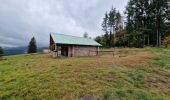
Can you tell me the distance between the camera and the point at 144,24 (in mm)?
41281

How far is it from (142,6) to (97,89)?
3906 cm

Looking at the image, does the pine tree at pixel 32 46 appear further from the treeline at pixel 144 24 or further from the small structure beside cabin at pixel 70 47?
the small structure beside cabin at pixel 70 47

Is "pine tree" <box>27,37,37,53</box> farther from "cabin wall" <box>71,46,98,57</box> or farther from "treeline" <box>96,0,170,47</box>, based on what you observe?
"cabin wall" <box>71,46,98,57</box>

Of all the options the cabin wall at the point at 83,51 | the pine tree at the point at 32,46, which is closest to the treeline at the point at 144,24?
the cabin wall at the point at 83,51

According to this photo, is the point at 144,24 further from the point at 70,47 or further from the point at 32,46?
the point at 32,46

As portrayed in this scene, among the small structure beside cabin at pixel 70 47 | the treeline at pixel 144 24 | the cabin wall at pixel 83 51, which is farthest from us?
the treeline at pixel 144 24

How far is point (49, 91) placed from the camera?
7566 mm

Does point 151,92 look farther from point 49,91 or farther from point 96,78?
point 49,91

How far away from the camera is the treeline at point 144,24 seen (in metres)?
37.8

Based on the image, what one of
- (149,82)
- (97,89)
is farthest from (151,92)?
(97,89)

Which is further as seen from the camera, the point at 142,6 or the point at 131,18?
the point at 131,18

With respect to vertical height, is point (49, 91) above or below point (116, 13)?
below

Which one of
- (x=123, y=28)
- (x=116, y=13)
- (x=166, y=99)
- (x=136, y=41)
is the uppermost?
(x=116, y=13)

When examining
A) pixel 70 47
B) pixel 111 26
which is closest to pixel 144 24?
pixel 111 26
